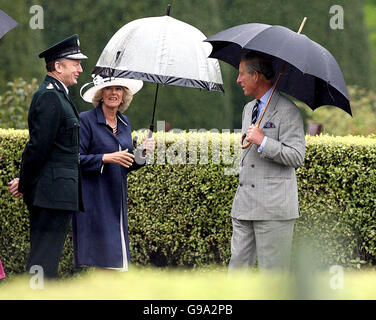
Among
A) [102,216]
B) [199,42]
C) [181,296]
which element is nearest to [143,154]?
[102,216]

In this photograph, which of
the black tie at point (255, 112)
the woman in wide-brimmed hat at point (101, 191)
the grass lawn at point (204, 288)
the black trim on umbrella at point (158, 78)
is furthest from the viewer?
the woman in wide-brimmed hat at point (101, 191)

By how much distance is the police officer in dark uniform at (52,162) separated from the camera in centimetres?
404

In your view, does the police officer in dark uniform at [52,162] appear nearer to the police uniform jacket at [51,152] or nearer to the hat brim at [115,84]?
the police uniform jacket at [51,152]

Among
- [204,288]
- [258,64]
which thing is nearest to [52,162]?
[258,64]

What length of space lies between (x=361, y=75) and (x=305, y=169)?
355 inches

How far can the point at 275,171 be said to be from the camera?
4051mm

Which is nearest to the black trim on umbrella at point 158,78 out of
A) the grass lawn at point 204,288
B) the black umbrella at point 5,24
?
the black umbrella at point 5,24

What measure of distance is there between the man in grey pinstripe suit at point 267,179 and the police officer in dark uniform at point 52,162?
1089 mm

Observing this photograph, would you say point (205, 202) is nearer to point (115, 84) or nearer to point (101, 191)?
point (101, 191)

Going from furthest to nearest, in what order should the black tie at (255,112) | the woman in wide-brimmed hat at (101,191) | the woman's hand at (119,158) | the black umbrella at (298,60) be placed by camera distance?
the woman in wide-brimmed hat at (101,191)
the woman's hand at (119,158)
the black tie at (255,112)
the black umbrella at (298,60)

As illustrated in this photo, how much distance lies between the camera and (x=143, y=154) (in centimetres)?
480

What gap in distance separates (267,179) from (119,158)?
1072 millimetres
